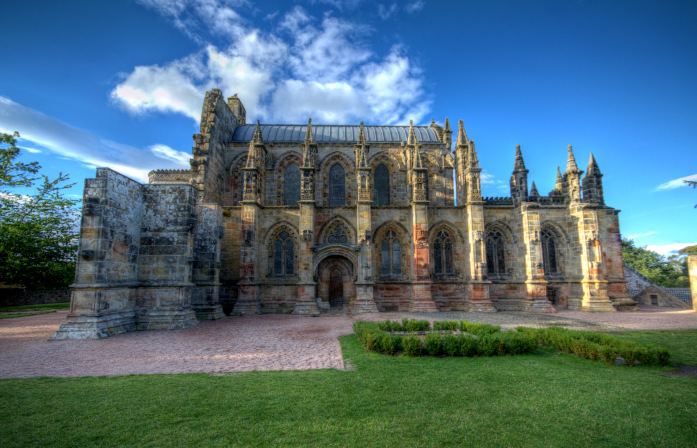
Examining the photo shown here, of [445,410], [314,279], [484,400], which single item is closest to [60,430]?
[445,410]

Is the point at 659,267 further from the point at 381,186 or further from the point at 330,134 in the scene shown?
the point at 330,134

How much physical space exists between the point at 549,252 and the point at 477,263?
611cm

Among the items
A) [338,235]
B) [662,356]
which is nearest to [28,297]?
[338,235]

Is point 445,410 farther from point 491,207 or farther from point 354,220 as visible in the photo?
point 491,207

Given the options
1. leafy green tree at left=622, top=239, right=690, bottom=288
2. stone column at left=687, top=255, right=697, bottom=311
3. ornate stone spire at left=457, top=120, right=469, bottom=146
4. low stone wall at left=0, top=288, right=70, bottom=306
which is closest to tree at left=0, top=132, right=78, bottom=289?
low stone wall at left=0, top=288, right=70, bottom=306

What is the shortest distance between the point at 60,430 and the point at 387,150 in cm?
2565

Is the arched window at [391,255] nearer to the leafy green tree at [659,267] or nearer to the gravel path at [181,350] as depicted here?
the gravel path at [181,350]

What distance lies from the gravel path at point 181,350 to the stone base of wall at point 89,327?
1.51ft

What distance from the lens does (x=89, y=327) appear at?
11867mm

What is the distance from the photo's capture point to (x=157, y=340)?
37.5 feet

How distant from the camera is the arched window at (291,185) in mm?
26733

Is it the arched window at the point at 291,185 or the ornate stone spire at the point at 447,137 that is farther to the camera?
the ornate stone spire at the point at 447,137

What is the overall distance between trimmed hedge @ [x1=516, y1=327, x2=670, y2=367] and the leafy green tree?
39484 mm

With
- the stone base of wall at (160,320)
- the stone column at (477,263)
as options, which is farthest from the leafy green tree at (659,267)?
the stone base of wall at (160,320)
